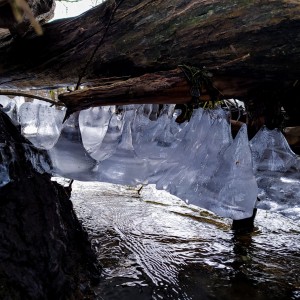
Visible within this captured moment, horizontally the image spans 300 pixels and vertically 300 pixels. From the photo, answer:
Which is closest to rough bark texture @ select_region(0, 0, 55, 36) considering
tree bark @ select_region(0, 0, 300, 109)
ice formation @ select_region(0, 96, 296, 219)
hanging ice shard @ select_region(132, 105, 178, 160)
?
tree bark @ select_region(0, 0, 300, 109)

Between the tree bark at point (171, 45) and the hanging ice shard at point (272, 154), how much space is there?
455 millimetres

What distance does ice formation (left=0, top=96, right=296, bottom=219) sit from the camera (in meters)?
2.73

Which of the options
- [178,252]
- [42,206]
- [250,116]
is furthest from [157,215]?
[42,206]

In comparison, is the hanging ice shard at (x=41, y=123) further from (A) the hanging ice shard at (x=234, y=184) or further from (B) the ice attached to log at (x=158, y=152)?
(A) the hanging ice shard at (x=234, y=184)

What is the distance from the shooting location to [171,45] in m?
2.97

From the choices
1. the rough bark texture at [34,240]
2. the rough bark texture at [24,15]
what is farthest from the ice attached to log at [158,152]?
the rough bark texture at [24,15]

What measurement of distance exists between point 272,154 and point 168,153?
95 centimetres

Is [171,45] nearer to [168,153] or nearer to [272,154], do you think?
[168,153]

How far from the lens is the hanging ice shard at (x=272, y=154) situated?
297cm

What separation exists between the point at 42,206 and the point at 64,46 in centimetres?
184

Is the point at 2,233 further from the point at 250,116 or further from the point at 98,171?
the point at 250,116

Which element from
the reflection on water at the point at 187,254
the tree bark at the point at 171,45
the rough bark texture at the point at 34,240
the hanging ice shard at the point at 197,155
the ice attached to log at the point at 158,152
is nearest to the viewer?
the rough bark texture at the point at 34,240

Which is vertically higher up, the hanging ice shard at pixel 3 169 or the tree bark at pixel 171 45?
the tree bark at pixel 171 45

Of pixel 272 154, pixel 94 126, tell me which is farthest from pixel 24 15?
pixel 272 154
